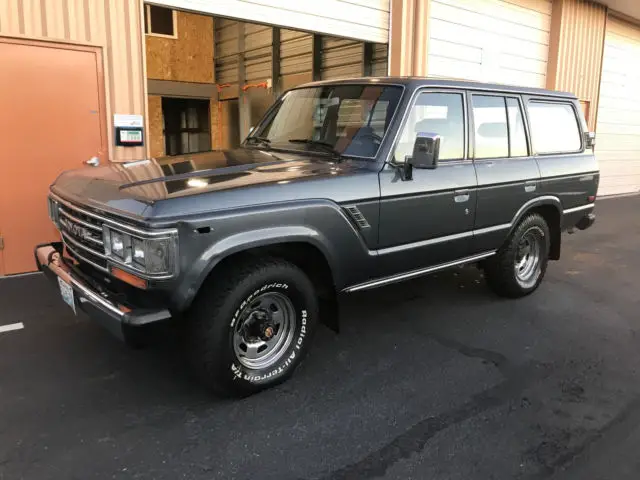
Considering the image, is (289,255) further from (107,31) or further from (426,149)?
(107,31)

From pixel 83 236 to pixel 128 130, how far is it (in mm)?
3212

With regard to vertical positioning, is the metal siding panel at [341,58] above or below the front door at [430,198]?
above

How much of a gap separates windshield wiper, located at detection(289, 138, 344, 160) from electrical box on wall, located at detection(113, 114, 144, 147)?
8.89 ft

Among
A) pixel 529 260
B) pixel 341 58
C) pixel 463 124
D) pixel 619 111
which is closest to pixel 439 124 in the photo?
pixel 463 124

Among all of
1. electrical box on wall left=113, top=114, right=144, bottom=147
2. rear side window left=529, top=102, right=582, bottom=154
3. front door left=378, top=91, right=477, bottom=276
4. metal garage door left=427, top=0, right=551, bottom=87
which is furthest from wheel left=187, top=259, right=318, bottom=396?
metal garage door left=427, top=0, right=551, bottom=87

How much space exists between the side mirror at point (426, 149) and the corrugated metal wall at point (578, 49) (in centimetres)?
1021

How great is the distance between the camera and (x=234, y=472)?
2.63 m

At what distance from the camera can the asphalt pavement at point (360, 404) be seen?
271cm

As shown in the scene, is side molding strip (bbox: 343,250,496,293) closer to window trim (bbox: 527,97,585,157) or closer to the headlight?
window trim (bbox: 527,97,585,157)

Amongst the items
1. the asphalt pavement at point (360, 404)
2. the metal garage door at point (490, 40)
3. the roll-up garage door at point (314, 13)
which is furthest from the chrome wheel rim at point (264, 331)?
the metal garage door at point (490, 40)

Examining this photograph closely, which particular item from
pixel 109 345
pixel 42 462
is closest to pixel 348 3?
pixel 109 345

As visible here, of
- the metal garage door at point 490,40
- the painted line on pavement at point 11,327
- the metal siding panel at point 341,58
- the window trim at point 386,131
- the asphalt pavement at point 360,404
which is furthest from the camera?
the metal siding panel at point 341,58

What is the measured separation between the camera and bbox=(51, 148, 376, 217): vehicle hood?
9.68 ft

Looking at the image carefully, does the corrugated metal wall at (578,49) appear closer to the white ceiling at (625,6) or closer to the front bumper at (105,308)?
the white ceiling at (625,6)
